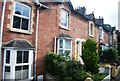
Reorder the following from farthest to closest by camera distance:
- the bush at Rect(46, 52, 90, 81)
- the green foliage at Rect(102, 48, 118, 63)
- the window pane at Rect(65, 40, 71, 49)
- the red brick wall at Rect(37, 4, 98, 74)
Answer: the green foliage at Rect(102, 48, 118, 63), the window pane at Rect(65, 40, 71, 49), the red brick wall at Rect(37, 4, 98, 74), the bush at Rect(46, 52, 90, 81)

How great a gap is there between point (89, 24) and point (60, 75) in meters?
11.4

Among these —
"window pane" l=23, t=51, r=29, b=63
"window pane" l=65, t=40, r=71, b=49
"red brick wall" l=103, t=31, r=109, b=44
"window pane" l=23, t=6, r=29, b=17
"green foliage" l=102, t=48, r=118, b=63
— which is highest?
"window pane" l=23, t=6, r=29, b=17

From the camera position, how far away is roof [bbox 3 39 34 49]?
9.35 metres

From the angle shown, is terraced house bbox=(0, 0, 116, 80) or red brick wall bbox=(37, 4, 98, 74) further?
red brick wall bbox=(37, 4, 98, 74)

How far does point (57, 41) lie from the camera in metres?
13.8

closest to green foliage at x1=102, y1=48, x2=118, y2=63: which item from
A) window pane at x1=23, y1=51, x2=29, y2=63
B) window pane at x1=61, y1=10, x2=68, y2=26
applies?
window pane at x1=61, y1=10, x2=68, y2=26

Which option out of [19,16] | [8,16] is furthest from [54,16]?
[8,16]

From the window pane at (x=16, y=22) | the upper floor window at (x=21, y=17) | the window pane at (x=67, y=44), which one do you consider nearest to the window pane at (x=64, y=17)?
the window pane at (x=67, y=44)

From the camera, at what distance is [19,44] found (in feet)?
32.2

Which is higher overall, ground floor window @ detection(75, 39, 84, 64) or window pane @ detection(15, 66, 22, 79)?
ground floor window @ detection(75, 39, 84, 64)

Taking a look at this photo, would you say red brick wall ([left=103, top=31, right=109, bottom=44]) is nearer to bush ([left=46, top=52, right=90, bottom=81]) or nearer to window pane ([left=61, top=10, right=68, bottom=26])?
window pane ([left=61, top=10, right=68, bottom=26])

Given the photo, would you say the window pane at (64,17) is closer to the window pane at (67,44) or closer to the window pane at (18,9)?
the window pane at (67,44)

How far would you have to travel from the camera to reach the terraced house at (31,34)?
30.7ft

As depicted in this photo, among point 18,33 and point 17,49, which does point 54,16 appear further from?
point 17,49
